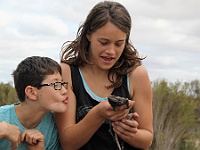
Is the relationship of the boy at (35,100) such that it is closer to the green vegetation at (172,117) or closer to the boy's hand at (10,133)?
the boy's hand at (10,133)

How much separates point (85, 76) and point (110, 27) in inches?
16.7

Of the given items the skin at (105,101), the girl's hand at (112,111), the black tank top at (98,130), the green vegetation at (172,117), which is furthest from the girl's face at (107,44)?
the green vegetation at (172,117)

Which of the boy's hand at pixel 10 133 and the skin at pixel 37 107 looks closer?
the boy's hand at pixel 10 133

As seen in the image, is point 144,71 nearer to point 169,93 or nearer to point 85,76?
point 85,76

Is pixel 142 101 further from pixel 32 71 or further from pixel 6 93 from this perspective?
pixel 6 93

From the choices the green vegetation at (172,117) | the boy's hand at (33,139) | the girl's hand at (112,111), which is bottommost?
the green vegetation at (172,117)

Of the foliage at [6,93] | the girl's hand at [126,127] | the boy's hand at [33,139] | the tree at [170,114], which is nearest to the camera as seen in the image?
the girl's hand at [126,127]

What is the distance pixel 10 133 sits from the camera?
9.32 feet

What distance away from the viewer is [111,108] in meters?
2.74

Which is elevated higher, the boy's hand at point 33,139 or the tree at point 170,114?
the boy's hand at point 33,139

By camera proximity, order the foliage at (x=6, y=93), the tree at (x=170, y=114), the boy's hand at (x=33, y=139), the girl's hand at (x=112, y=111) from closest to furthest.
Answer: the girl's hand at (x=112, y=111)
the boy's hand at (x=33, y=139)
the tree at (x=170, y=114)
the foliage at (x=6, y=93)

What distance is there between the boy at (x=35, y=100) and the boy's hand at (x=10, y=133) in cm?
10

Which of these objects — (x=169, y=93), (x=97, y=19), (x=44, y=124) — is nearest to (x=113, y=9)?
(x=97, y=19)

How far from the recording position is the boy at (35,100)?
306 cm
